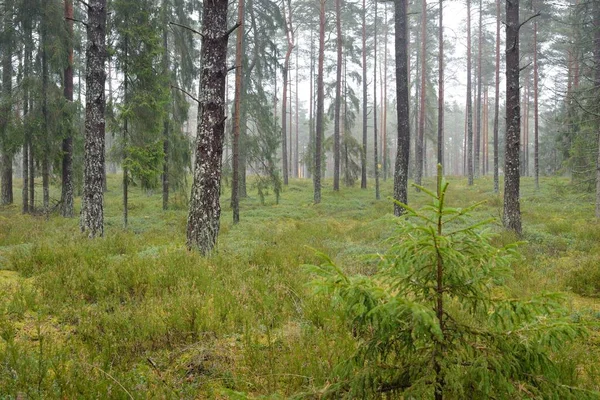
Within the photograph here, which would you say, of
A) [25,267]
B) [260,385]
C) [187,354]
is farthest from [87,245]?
[260,385]

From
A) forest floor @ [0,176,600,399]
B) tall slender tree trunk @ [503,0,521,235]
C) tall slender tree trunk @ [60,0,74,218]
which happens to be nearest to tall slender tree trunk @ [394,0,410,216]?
tall slender tree trunk @ [503,0,521,235]

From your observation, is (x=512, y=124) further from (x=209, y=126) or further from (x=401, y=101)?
(x=209, y=126)

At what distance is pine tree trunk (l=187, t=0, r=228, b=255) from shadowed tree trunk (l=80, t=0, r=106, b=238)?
13.5 feet

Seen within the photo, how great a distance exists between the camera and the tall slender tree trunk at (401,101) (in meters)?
11.7

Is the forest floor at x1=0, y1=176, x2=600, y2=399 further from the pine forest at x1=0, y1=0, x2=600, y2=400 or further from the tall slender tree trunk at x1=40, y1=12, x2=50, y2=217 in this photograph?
the tall slender tree trunk at x1=40, y1=12, x2=50, y2=217

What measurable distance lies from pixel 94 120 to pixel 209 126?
454 cm

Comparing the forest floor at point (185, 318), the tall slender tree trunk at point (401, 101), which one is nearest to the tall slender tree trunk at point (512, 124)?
the forest floor at point (185, 318)

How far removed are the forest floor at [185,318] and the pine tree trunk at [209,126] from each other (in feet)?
2.48

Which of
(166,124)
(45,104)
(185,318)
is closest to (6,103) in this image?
(45,104)

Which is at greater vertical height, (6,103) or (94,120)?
(6,103)

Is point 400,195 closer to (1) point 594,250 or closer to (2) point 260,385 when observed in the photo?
(1) point 594,250

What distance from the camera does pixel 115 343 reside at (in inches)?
133

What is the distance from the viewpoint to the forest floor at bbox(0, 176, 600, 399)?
279cm

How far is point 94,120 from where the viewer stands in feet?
30.9
